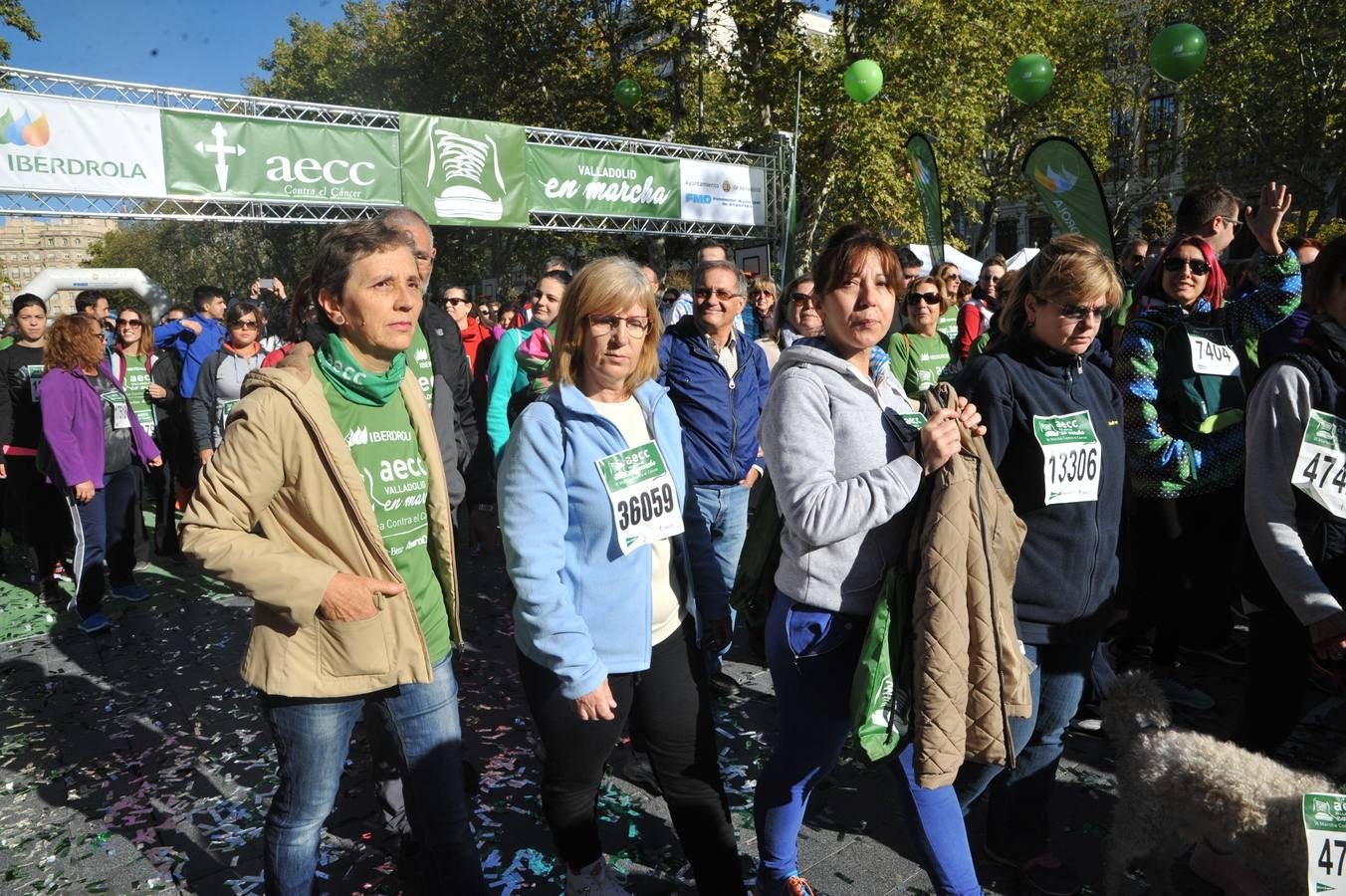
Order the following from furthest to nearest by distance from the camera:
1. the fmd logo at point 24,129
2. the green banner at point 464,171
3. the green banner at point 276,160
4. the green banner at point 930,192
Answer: the green banner at point 464,171 → the green banner at point 276,160 → the green banner at point 930,192 → the fmd logo at point 24,129

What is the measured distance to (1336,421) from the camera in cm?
232

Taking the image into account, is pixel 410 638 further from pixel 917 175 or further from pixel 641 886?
pixel 917 175

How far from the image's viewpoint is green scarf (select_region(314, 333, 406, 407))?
7.00ft

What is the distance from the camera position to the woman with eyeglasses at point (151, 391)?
22.8 feet

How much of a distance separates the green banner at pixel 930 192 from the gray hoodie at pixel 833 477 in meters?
8.02

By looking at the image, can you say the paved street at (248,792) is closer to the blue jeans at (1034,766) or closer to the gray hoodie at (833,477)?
the blue jeans at (1034,766)

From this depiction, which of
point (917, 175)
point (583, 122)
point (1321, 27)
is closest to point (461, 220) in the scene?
point (917, 175)

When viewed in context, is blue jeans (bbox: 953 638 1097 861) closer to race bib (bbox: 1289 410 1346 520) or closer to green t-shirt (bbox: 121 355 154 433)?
race bib (bbox: 1289 410 1346 520)

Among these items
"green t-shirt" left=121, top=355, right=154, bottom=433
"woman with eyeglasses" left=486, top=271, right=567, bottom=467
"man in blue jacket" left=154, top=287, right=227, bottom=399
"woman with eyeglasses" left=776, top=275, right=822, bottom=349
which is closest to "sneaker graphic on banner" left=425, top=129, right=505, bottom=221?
"man in blue jacket" left=154, top=287, right=227, bottom=399

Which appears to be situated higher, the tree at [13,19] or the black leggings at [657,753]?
the tree at [13,19]

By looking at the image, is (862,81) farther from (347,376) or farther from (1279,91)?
(1279,91)

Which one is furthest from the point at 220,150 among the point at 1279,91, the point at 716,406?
the point at 1279,91

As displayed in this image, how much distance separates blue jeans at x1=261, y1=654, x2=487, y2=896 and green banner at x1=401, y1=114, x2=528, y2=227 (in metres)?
10.7

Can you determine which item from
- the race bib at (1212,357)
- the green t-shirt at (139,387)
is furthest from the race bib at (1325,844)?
the green t-shirt at (139,387)
